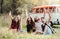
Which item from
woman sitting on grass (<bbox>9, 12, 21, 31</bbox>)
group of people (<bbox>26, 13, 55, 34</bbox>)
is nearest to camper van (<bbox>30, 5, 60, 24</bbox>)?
group of people (<bbox>26, 13, 55, 34</bbox>)

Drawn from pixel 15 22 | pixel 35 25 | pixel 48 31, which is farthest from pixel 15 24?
pixel 48 31

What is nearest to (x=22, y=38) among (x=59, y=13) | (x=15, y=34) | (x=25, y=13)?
(x=15, y=34)

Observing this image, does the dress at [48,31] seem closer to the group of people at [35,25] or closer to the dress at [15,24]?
the group of people at [35,25]

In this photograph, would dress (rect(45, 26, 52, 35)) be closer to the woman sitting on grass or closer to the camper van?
the camper van

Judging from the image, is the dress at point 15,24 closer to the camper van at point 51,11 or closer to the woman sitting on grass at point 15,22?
the woman sitting on grass at point 15,22

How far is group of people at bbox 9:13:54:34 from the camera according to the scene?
2.18 meters

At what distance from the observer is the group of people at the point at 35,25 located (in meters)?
2.18

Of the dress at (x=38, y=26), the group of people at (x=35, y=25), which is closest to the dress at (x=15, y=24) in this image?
the group of people at (x=35, y=25)

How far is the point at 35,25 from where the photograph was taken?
220cm

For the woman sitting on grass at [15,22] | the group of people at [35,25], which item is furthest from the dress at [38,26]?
the woman sitting on grass at [15,22]

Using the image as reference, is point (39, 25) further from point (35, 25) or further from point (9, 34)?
Result: point (9, 34)

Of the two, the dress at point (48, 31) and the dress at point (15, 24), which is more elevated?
the dress at point (15, 24)

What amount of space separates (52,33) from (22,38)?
0.27 meters

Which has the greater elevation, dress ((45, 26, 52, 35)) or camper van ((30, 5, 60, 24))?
camper van ((30, 5, 60, 24))
